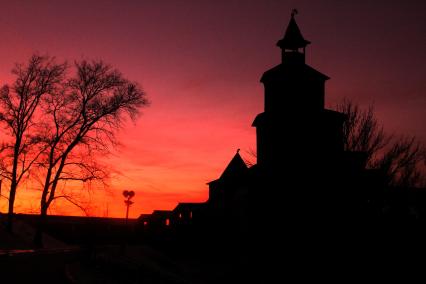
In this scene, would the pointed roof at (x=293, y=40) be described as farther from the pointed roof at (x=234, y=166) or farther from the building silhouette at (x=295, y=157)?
the pointed roof at (x=234, y=166)

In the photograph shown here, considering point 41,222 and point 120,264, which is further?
point 41,222

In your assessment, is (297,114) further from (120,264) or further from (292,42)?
(120,264)

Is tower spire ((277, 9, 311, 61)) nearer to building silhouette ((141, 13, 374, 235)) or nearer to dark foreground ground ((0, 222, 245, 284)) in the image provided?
building silhouette ((141, 13, 374, 235))

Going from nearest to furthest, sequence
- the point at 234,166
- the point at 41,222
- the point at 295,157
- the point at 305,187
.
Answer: the point at 305,187, the point at 295,157, the point at 41,222, the point at 234,166

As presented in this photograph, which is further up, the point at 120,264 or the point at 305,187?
the point at 305,187

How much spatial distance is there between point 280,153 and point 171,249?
39.1 ft

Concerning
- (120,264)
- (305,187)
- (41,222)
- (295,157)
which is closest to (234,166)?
Result: (41,222)

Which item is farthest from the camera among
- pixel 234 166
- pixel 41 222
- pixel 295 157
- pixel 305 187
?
pixel 234 166

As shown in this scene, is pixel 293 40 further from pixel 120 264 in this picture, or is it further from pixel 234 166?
pixel 234 166

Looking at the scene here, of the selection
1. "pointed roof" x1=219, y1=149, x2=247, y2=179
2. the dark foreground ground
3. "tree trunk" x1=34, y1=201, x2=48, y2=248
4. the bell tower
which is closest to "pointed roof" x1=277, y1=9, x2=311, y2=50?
the bell tower

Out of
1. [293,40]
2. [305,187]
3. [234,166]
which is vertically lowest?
[305,187]

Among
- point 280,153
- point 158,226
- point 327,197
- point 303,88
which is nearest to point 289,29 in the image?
point 303,88

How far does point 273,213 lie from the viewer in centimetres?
2959

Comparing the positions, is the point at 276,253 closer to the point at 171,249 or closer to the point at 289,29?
the point at 171,249
